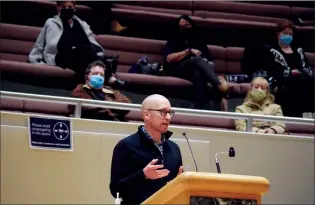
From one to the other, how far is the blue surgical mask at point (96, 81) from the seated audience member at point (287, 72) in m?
1.38

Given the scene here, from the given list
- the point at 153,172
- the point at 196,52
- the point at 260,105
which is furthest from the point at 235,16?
the point at 153,172

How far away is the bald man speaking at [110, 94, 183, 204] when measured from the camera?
8.55ft

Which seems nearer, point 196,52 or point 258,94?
point 258,94

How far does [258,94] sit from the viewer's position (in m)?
4.82

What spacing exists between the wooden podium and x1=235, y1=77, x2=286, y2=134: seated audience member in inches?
109

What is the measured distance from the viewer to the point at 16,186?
432cm

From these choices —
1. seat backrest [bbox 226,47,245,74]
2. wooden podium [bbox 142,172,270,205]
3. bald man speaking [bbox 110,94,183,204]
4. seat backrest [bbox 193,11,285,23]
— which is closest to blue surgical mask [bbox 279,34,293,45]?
seat backrest [bbox 226,47,245,74]

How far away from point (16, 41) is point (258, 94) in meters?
1.91

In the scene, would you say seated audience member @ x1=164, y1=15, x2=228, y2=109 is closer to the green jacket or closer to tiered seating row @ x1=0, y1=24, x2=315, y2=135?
tiered seating row @ x1=0, y1=24, x2=315, y2=135

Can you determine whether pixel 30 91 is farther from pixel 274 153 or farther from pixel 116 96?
pixel 274 153

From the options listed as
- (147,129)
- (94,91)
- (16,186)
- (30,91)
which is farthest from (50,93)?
(147,129)

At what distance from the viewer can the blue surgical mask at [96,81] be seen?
4500 millimetres

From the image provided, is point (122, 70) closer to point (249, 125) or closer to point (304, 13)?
point (249, 125)

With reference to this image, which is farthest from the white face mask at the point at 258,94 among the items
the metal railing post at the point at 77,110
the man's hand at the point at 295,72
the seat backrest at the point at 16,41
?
the seat backrest at the point at 16,41
